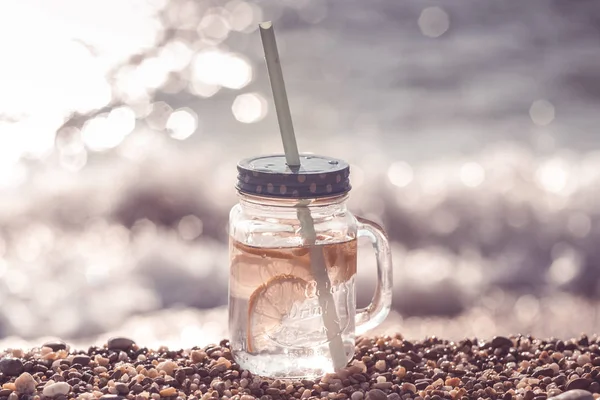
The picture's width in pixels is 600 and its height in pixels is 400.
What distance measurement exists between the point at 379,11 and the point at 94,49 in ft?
4.70

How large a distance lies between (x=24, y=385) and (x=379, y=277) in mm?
899

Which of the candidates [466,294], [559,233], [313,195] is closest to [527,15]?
[559,233]

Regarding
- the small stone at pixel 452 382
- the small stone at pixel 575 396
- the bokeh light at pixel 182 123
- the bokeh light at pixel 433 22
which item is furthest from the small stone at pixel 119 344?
the bokeh light at pixel 433 22

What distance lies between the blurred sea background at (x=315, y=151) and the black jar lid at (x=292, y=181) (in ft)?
5.44

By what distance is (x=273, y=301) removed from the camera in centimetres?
204

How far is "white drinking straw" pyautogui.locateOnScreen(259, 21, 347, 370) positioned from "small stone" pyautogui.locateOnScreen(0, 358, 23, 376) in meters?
0.76

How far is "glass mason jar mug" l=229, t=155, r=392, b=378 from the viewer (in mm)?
2004

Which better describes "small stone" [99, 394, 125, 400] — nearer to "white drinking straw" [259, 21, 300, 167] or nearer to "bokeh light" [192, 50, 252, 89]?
"white drinking straw" [259, 21, 300, 167]

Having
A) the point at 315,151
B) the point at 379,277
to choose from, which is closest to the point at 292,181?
the point at 379,277

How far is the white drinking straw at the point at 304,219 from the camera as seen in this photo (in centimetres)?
203

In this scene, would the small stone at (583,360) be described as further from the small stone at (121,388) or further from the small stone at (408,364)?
the small stone at (121,388)

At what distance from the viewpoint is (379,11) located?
438 centimetres

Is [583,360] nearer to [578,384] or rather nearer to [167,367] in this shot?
[578,384]

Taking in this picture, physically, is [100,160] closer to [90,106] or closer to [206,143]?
[90,106]
